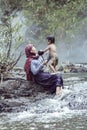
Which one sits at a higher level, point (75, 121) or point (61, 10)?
point (61, 10)

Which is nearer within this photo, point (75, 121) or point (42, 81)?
point (75, 121)

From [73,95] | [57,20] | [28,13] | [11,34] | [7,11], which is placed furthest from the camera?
[7,11]

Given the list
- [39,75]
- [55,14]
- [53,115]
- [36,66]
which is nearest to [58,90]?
[39,75]

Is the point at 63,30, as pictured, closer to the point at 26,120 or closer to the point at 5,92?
the point at 5,92

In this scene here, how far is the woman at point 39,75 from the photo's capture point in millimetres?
11391

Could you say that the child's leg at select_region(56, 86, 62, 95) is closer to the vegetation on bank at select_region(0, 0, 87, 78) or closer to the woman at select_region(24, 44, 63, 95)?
the woman at select_region(24, 44, 63, 95)

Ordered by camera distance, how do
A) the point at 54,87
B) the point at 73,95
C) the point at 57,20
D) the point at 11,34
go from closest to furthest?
1. the point at 73,95
2. the point at 54,87
3. the point at 11,34
4. the point at 57,20

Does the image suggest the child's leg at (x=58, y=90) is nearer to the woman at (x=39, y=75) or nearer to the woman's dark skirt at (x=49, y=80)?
the woman at (x=39, y=75)

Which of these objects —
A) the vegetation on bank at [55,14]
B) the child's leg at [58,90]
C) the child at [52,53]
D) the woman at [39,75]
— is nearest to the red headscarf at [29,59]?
the woman at [39,75]

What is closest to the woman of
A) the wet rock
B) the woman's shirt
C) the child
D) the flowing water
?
the woman's shirt

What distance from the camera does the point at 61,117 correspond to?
898 centimetres

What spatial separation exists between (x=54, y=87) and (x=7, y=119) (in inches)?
107

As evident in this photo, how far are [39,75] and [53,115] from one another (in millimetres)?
2527

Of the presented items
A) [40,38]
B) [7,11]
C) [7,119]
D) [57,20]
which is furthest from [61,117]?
[7,11]
